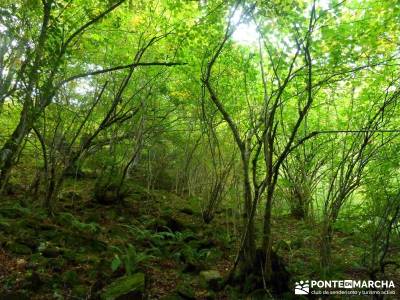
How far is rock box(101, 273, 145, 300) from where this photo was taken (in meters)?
5.37

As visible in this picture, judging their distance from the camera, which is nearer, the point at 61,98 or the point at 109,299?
the point at 109,299

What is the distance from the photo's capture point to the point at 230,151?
14.3 metres

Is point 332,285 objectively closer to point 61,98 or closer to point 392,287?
point 392,287

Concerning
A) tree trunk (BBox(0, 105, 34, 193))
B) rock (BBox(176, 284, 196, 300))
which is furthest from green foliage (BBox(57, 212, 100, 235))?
rock (BBox(176, 284, 196, 300))

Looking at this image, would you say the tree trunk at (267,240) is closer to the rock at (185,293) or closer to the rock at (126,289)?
the rock at (185,293)

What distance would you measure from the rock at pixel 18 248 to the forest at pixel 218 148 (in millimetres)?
30

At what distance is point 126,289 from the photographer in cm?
552

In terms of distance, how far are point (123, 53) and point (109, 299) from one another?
24.9 feet

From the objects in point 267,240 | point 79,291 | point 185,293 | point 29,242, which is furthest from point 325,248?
point 29,242

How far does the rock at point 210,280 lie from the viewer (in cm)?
667

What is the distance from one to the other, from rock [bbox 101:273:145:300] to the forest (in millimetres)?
31

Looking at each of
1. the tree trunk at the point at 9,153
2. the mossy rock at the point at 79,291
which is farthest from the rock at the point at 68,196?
the mossy rock at the point at 79,291

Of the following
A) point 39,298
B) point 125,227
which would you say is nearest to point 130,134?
point 125,227

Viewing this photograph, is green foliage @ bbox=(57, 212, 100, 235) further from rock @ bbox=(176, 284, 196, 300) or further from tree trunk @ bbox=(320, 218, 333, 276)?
tree trunk @ bbox=(320, 218, 333, 276)
